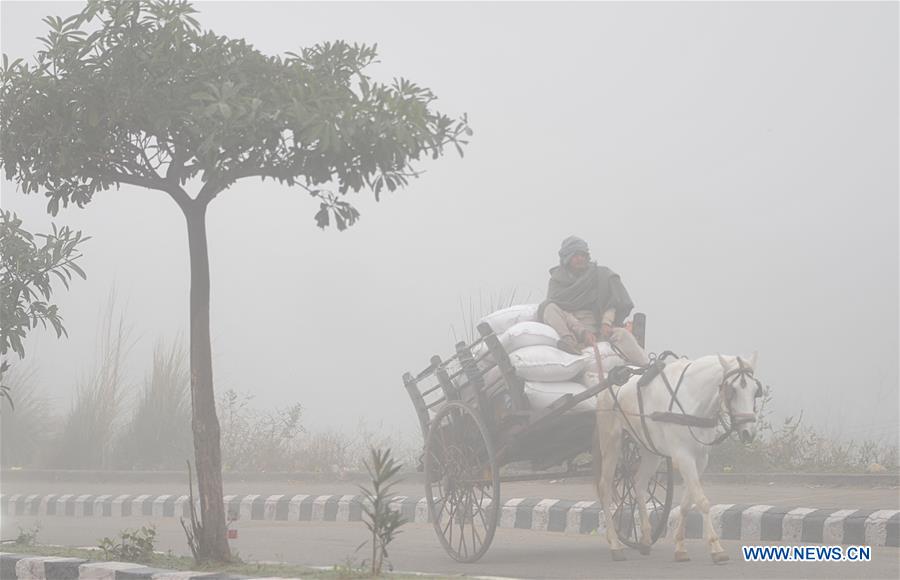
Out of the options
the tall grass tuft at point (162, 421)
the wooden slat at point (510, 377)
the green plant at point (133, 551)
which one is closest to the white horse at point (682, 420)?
the wooden slat at point (510, 377)

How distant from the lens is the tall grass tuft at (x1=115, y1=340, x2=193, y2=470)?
75.3ft

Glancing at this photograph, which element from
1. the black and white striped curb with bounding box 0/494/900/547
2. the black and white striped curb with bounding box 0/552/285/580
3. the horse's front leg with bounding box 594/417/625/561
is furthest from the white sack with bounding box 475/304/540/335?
the black and white striped curb with bounding box 0/552/285/580

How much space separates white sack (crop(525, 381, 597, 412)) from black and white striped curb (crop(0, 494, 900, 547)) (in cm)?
169

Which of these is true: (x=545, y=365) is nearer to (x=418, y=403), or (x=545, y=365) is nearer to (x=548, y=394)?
(x=548, y=394)

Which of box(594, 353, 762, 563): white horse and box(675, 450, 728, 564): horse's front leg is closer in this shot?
box(675, 450, 728, 564): horse's front leg

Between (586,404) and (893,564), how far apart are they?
260 centimetres

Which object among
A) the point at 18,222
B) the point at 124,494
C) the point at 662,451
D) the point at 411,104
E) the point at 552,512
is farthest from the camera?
the point at 124,494

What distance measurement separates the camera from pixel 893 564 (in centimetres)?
1030

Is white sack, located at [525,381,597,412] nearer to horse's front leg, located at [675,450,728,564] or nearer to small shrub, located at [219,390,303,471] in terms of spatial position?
horse's front leg, located at [675,450,728,564]

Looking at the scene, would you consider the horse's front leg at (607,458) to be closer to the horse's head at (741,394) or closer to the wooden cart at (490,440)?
the wooden cart at (490,440)

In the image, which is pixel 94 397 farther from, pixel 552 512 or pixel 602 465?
pixel 602 465

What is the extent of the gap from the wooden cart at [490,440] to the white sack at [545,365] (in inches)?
4.6

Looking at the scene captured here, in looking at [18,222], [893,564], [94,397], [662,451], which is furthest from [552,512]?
[94,397]

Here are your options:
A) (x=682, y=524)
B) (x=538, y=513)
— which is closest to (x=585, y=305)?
(x=682, y=524)
